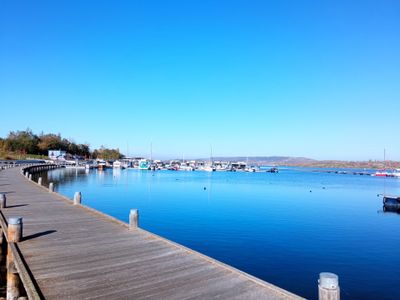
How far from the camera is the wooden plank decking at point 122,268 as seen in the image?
745cm

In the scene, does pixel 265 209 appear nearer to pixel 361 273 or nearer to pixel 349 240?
pixel 349 240

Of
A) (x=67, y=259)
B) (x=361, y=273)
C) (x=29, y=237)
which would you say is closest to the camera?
(x=67, y=259)

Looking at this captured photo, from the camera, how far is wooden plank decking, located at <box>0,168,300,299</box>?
24.4ft

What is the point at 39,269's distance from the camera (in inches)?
347

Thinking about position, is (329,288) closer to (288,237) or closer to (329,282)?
(329,282)

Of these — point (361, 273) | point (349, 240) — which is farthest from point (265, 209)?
point (361, 273)

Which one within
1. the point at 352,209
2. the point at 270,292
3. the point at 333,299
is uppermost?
the point at 333,299

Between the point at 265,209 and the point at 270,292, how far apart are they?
3124 cm

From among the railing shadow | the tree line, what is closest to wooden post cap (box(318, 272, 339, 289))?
the railing shadow

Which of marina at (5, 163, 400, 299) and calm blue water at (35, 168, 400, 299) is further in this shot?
marina at (5, 163, 400, 299)

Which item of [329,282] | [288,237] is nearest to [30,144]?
[288,237]

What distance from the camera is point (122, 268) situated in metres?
9.04

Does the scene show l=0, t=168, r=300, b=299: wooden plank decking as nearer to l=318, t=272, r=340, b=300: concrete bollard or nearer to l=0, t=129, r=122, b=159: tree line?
l=318, t=272, r=340, b=300: concrete bollard

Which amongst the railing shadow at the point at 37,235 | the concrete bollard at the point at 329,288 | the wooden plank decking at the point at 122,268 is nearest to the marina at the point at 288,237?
the wooden plank decking at the point at 122,268
